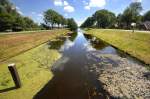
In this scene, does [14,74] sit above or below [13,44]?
below

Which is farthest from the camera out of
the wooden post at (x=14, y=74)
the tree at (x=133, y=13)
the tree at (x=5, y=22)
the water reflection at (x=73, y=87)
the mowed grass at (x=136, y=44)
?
the tree at (x=133, y=13)

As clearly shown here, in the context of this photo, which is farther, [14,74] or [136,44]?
[136,44]

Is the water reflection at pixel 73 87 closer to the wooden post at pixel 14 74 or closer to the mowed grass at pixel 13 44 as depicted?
the wooden post at pixel 14 74

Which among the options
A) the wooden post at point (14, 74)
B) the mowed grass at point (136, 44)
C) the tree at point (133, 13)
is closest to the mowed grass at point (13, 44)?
the wooden post at point (14, 74)

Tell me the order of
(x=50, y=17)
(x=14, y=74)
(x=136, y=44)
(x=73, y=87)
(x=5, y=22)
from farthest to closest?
(x=50, y=17) < (x=5, y=22) < (x=136, y=44) < (x=73, y=87) < (x=14, y=74)

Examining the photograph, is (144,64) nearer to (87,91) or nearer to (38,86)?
(87,91)

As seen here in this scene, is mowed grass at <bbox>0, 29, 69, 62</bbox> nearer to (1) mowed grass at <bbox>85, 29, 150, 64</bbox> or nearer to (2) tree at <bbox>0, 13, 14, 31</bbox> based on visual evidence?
(1) mowed grass at <bbox>85, 29, 150, 64</bbox>

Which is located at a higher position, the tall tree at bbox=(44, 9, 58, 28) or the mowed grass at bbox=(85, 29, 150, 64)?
the tall tree at bbox=(44, 9, 58, 28)

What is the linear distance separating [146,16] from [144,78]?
115 metres

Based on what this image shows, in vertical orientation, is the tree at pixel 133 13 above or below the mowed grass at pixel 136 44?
above

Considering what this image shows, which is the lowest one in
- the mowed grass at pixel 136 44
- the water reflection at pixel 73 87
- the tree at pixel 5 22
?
the water reflection at pixel 73 87

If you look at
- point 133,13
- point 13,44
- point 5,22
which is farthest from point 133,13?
point 13,44

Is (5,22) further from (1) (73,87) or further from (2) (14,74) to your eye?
(1) (73,87)

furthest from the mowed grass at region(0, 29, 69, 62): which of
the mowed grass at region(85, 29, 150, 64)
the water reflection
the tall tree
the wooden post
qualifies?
the tall tree
